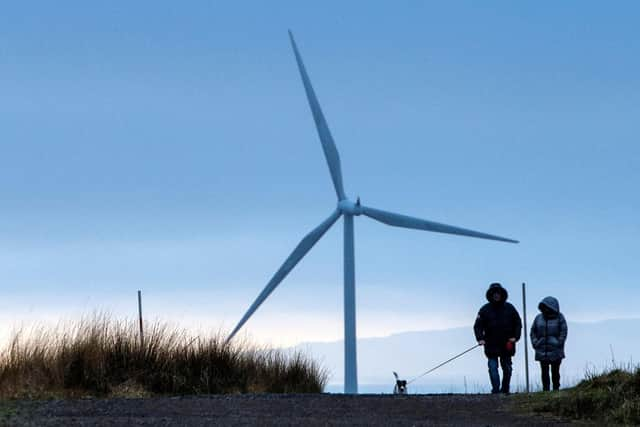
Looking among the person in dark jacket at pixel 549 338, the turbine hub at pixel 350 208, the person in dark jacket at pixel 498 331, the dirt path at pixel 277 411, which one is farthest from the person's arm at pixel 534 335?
the turbine hub at pixel 350 208

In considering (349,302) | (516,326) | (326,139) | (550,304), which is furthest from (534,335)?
(326,139)

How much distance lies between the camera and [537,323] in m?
23.4

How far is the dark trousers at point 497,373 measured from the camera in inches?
912

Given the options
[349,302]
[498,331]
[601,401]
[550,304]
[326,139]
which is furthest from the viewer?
[326,139]

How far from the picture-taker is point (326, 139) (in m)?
32.1

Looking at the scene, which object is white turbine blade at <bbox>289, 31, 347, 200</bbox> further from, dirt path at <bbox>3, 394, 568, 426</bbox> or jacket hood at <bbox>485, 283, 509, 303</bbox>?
dirt path at <bbox>3, 394, 568, 426</bbox>

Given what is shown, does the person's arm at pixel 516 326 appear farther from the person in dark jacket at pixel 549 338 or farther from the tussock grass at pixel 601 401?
the tussock grass at pixel 601 401

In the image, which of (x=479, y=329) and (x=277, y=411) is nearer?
(x=277, y=411)

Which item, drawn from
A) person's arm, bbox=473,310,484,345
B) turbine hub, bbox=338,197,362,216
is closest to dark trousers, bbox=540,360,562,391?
person's arm, bbox=473,310,484,345

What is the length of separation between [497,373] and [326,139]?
10419 millimetres

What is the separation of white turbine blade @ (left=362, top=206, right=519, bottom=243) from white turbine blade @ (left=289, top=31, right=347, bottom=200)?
96cm

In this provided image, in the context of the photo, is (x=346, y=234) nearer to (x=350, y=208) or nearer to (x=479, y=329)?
(x=350, y=208)

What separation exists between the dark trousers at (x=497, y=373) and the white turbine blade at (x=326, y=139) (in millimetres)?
9484

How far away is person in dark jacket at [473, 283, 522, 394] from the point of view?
23.1 metres
